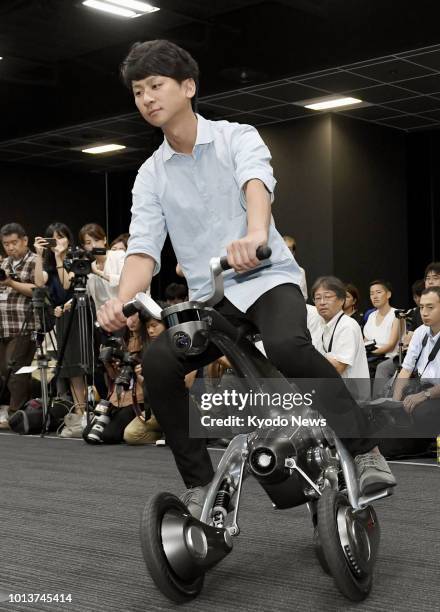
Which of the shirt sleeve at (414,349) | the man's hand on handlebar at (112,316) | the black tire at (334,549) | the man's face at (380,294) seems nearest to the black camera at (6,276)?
the man's face at (380,294)

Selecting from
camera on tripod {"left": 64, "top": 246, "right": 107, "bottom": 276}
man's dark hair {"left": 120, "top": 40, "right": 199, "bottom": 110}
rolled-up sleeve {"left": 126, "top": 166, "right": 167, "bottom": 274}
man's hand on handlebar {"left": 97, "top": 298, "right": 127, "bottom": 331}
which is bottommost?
man's hand on handlebar {"left": 97, "top": 298, "right": 127, "bottom": 331}

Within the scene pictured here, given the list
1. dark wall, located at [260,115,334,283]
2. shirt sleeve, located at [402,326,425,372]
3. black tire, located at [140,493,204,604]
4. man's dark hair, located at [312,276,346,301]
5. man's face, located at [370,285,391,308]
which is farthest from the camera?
dark wall, located at [260,115,334,283]

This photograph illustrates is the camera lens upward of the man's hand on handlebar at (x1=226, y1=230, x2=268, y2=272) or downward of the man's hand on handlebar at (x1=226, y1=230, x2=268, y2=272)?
downward

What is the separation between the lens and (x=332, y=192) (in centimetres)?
884

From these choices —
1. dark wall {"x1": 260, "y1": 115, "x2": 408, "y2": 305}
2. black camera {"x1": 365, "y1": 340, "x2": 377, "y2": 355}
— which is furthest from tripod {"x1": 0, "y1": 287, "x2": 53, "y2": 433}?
dark wall {"x1": 260, "y1": 115, "x2": 408, "y2": 305}

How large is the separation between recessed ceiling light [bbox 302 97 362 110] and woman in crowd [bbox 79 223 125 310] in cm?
313

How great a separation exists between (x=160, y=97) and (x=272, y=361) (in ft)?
2.06

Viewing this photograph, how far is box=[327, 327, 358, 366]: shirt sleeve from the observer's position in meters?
4.66

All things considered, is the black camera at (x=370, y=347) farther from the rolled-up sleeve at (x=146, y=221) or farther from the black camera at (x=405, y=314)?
the rolled-up sleeve at (x=146, y=221)

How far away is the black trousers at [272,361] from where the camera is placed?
1.87 metres

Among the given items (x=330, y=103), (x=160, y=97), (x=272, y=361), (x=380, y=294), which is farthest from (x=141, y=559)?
(x=330, y=103)

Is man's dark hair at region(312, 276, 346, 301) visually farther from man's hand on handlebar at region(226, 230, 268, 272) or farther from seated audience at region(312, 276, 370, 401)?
man's hand on handlebar at region(226, 230, 268, 272)

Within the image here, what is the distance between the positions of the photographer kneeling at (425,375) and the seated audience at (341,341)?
0.23 m

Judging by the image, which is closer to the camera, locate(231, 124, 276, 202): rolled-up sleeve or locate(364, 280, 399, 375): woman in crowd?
locate(231, 124, 276, 202): rolled-up sleeve
